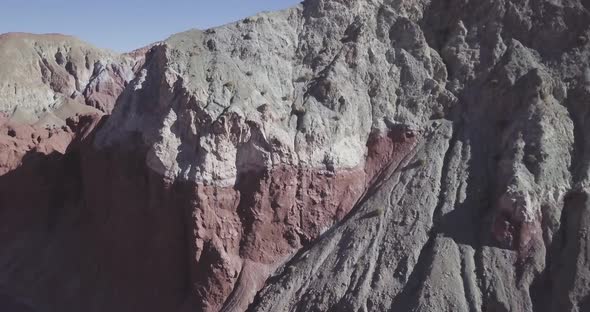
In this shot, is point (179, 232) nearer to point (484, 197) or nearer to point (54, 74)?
point (484, 197)

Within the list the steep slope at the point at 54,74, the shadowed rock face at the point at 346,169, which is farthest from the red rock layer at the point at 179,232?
the steep slope at the point at 54,74

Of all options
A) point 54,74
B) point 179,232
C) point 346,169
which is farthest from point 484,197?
point 54,74

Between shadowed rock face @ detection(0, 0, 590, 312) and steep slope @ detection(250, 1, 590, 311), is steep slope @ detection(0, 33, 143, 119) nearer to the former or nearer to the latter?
shadowed rock face @ detection(0, 0, 590, 312)

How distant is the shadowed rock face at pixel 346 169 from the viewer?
79.3 ft

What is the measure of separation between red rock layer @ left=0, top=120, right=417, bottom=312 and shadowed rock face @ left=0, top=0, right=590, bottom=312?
0.08 metres

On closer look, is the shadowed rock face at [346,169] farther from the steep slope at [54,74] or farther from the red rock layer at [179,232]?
the steep slope at [54,74]

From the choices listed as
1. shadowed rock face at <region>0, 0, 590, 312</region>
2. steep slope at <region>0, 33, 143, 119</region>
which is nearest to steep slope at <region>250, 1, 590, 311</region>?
shadowed rock face at <region>0, 0, 590, 312</region>

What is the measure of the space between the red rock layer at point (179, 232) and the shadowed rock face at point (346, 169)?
0.08 meters

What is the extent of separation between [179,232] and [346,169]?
766 cm

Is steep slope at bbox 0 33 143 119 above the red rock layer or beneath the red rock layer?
above

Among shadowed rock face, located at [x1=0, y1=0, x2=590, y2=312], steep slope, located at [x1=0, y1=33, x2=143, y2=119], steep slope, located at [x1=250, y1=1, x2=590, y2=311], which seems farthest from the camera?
steep slope, located at [x1=0, y1=33, x2=143, y2=119]

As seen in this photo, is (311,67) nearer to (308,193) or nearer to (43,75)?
(308,193)

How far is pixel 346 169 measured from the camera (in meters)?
27.7

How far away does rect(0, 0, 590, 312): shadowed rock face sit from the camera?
2416 cm
